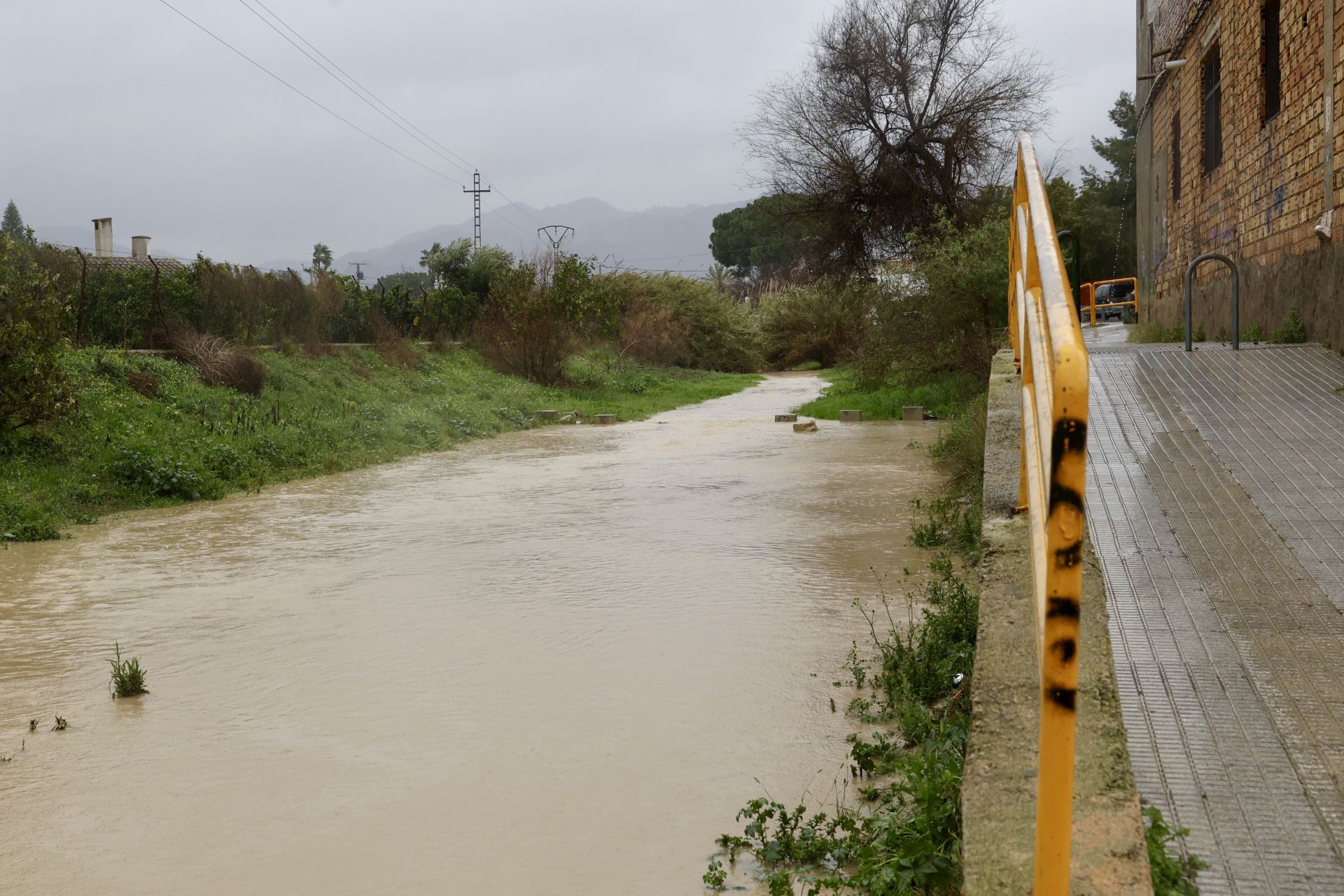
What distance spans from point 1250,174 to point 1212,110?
2873 mm

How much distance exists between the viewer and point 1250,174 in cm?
1160

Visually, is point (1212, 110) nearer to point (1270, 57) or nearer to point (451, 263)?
point (1270, 57)

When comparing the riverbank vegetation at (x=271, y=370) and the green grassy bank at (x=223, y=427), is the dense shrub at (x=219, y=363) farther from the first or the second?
the green grassy bank at (x=223, y=427)

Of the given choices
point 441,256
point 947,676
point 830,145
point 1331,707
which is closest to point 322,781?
point 947,676

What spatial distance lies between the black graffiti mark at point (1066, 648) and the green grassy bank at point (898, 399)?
14104 mm

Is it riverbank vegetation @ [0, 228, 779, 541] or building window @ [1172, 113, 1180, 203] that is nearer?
riverbank vegetation @ [0, 228, 779, 541]

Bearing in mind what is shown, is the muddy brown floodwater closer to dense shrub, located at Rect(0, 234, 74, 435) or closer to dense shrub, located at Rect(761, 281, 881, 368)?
dense shrub, located at Rect(0, 234, 74, 435)

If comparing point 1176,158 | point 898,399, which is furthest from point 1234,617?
point 898,399

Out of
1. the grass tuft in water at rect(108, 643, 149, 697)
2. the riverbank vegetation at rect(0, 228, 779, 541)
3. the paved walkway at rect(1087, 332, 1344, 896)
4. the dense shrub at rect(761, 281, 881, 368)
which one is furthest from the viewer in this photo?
the dense shrub at rect(761, 281, 881, 368)

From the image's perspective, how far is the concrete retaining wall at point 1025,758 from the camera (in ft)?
7.19

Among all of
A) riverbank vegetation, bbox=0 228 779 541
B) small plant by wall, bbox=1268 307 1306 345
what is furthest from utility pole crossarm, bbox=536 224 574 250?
small plant by wall, bbox=1268 307 1306 345

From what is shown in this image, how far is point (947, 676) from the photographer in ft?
15.4

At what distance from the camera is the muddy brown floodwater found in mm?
3688

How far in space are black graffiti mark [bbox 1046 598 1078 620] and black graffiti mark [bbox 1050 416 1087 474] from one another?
0.19m
